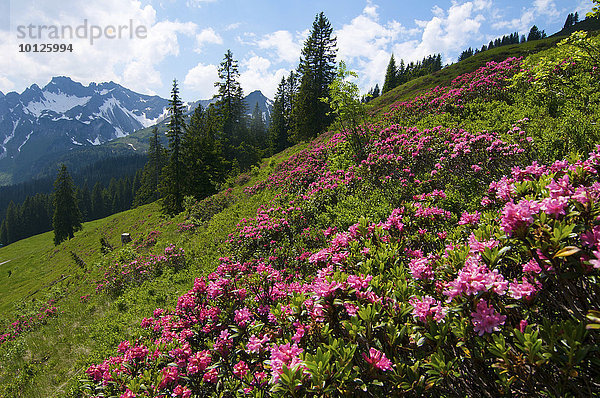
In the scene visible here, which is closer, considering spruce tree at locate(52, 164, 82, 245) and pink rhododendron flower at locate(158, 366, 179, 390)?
pink rhododendron flower at locate(158, 366, 179, 390)

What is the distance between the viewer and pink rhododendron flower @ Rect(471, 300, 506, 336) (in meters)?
1.77

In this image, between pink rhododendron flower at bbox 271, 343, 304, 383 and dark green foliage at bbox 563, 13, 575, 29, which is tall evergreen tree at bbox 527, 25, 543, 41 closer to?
dark green foliage at bbox 563, 13, 575, 29

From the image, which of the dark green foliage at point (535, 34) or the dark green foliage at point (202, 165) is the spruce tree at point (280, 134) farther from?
Answer: the dark green foliage at point (535, 34)

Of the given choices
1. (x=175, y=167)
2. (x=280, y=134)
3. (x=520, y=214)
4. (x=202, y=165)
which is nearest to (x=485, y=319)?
(x=520, y=214)

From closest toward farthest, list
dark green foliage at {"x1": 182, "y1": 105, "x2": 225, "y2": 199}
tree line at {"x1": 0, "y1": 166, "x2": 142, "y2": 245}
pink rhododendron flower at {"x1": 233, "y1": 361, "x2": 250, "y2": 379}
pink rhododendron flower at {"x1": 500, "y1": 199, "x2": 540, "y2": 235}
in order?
pink rhododendron flower at {"x1": 500, "y1": 199, "x2": 540, "y2": 235} → pink rhododendron flower at {"x1": 233, "y1": 361, "x2": 250, "y2": 379} → dark green foliage at {"x1": 182, "y1": 105, "x2": 225, "y2": 199} → tree line at {"x1": 0, "y1": 166, "x2": 142, "y2": 245}

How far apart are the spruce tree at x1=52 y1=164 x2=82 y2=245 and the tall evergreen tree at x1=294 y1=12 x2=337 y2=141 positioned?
47.2 metres

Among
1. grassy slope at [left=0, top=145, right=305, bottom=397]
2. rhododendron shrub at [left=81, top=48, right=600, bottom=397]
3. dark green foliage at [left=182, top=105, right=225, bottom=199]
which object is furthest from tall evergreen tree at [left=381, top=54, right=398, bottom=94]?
rhododendron shrub at [left=81, top=48, right=600, bottom=397]

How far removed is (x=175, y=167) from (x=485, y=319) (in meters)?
32.6

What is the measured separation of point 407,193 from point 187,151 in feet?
98.4

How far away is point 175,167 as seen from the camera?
30266 millimetres

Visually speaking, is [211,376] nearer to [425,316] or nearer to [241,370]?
[241,370]

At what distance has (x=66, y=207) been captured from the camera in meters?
51.6

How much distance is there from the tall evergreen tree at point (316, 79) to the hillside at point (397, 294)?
2454cm

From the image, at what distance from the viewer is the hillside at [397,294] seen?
182 cm
